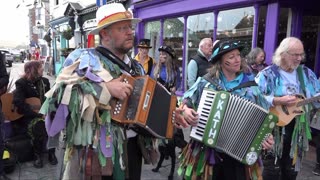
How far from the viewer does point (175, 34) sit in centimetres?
916

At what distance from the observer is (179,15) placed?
8734 mm

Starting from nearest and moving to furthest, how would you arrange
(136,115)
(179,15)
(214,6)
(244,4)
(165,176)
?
(136,115) < (165,176) < (244,4) < (214,6) < (179,15)

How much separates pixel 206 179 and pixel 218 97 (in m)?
0.72

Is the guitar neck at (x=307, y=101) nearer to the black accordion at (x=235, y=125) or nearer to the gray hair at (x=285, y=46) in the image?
the gray hair at (x=285, y=46)

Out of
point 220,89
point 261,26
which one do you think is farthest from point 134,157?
point 261,26

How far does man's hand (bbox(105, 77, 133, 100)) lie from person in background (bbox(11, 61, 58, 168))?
3038mm

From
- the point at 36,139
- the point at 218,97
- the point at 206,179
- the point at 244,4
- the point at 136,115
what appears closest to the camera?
the point at 136,115

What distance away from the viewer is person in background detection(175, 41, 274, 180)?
252 centimetres

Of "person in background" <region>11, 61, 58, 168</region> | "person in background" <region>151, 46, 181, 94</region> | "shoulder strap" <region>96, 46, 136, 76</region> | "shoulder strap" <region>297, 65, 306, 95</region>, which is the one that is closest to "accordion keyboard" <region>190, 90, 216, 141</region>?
"shoulder strap" <region>96, 46, 136, 76</region>

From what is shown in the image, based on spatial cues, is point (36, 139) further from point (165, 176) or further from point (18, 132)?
point (165, 176)

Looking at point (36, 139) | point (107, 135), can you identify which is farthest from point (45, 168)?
point (107, 135)

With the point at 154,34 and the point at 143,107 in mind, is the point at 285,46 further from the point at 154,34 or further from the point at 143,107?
the point at 154,34

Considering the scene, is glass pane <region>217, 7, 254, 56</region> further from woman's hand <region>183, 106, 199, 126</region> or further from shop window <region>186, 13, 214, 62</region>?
woman's hand <region>183, 106, 199, 126</region>

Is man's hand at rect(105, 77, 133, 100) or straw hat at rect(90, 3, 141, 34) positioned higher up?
straw hat at rect(90, 3, 141, 34)
